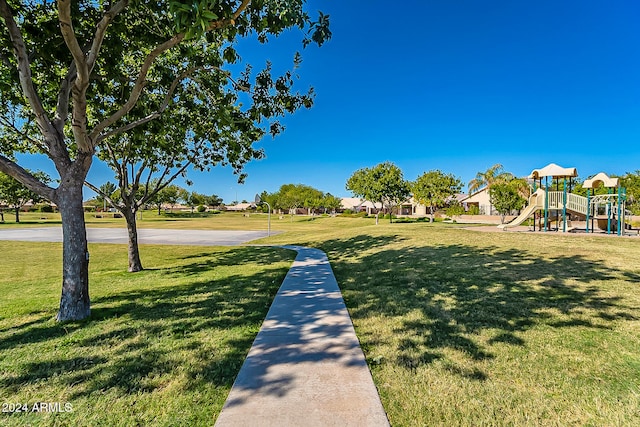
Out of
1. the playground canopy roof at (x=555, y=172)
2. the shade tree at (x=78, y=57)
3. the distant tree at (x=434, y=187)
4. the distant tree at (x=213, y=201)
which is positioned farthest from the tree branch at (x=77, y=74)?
the distant tree at (x=213, y=201)

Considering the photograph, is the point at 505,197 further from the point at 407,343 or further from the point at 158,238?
the point at 407,343

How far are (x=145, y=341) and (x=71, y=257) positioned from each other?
2453 mm

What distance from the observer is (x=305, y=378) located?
3.43m

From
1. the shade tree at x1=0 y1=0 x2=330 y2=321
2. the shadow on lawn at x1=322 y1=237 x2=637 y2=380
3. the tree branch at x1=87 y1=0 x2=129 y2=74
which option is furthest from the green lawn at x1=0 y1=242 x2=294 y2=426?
the tree branch at x1=87 y1=0 x2=129 y2=74

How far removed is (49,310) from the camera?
6.32 meters

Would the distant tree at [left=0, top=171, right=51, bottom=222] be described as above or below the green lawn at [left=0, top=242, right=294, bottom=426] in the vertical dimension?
above

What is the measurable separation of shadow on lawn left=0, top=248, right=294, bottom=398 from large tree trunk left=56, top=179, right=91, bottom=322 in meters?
0.31

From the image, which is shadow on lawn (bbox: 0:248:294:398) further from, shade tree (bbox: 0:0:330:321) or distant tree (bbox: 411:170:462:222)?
distant tree (bbox: 411:170:462:222)

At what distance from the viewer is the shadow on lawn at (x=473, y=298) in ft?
14.4

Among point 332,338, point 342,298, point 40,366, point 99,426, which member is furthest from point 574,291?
point 40,366

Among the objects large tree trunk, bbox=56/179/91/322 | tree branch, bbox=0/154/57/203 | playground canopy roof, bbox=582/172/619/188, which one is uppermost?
playground canopy roof, bbox=582/172/619/188

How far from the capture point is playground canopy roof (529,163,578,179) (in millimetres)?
18734

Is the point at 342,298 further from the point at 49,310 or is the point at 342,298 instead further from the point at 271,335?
the point at 49,310

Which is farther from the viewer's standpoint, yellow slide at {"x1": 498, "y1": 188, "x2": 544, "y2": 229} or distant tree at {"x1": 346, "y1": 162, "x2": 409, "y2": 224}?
distant tree at {"x1": 346, "y1": 162, "x2": 409, "y2": 224}
